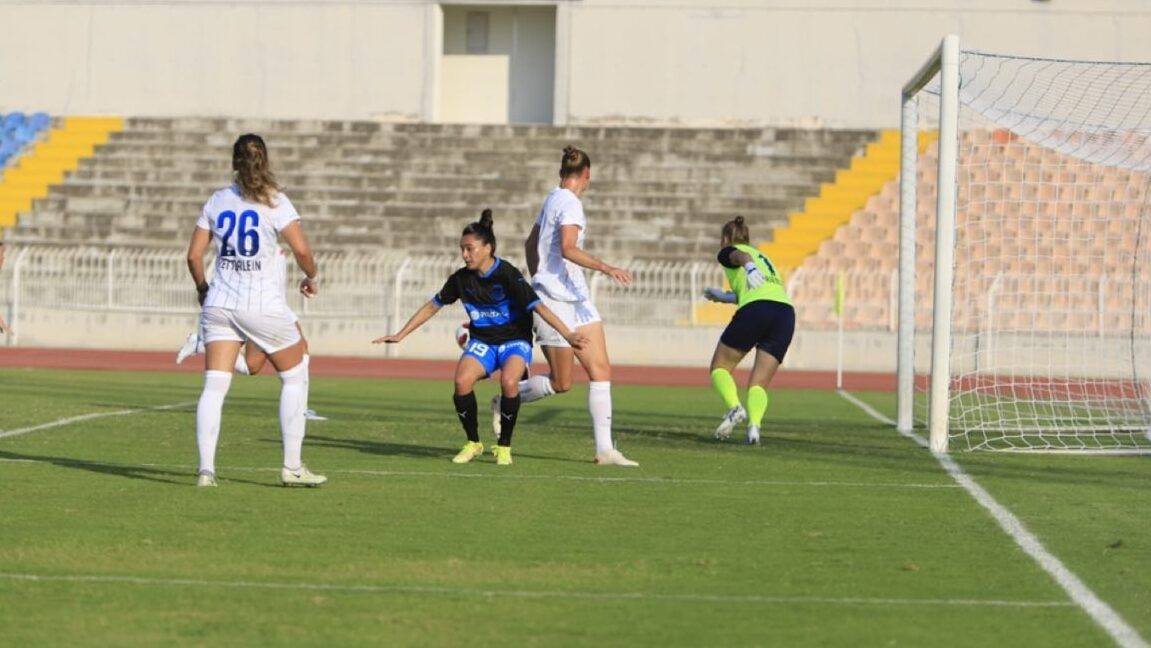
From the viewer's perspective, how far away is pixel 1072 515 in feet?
34.3

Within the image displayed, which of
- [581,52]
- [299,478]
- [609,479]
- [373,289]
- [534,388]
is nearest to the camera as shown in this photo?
[299,478]

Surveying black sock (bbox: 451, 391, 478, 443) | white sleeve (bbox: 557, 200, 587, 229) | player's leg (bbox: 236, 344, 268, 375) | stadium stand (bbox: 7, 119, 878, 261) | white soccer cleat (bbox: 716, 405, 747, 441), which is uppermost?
stadium stand (bbox: 7, 119, 878, 261)

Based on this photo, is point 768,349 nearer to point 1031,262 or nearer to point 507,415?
point 507,415

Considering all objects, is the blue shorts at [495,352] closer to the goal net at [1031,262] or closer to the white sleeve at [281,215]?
the white sleeve at [281,215]

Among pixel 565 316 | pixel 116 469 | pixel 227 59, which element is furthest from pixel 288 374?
pixel 227 59

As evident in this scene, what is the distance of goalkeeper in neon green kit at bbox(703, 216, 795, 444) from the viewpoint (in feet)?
49.0

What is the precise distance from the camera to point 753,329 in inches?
591

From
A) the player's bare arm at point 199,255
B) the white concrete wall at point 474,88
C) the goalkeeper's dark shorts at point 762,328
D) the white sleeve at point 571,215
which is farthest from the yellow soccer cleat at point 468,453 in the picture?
the white concrete wall at point 474,88

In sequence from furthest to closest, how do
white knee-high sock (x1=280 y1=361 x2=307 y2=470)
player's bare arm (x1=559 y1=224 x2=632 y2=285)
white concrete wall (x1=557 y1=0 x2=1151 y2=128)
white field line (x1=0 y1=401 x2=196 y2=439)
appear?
white concrete wall (x1=557 y1=0 x2=1151 y2=128) < white field line (x1=0 y1=401 x2=196 y2=439) < player's bare arm (x1=559 y1=224 x2=632 y2=285) < white knee-high sock (x1=280 y1=361 x2=307 y2=470)

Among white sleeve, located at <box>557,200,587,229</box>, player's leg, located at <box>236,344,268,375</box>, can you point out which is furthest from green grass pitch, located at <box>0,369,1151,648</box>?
white sleeve, located at <box>557,200,587,229</box>

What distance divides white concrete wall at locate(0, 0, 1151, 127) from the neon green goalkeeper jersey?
23240 millimetres

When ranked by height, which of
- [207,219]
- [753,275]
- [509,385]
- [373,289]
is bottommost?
[509,385]

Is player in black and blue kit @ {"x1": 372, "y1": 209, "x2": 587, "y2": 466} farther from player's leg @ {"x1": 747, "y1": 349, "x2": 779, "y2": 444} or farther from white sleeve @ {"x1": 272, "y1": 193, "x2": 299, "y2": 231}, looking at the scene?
player's leg @ {"x1": 747, "y1": 349, "x2": 779, "y2": 444}

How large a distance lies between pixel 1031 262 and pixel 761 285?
15.5m
